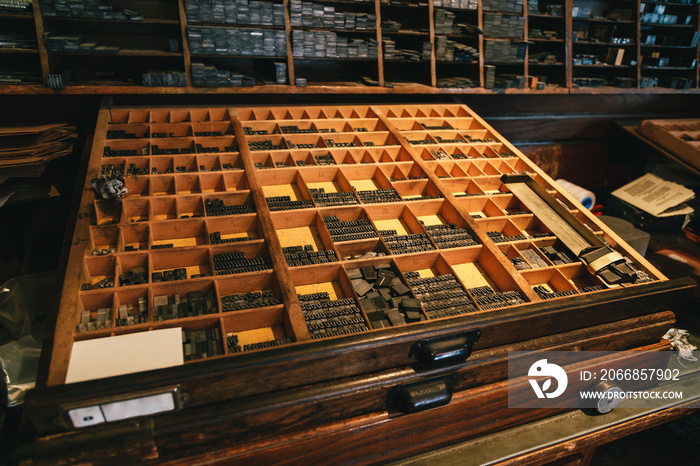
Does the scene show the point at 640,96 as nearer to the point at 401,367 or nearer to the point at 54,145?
the point at 401,367

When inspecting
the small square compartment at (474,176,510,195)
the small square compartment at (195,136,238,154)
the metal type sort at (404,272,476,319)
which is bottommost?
the metal type sort at (404,272,476,319)

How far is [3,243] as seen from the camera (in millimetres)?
3090

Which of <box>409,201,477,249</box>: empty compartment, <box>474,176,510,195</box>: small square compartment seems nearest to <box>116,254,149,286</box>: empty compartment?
<box>409,201,477,249</box>: empty compartment

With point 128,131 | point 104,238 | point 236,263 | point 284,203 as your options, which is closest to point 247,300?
point 236,263

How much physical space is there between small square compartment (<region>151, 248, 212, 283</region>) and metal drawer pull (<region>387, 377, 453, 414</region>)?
1026mm

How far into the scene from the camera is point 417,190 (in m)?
2.73

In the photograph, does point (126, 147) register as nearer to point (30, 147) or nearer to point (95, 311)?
point (30, 147)

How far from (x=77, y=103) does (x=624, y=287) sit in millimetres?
3901

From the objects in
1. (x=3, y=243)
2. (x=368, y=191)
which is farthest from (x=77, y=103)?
(x=368, y=191)

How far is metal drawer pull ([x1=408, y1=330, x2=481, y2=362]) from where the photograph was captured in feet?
5.21

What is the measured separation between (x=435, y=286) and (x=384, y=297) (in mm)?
293

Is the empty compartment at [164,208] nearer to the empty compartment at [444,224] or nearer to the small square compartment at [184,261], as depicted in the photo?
the small square compartment at [184,261]

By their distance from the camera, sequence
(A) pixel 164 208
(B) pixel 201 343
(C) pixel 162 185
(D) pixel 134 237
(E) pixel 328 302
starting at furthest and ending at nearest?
(C) pixel 162 185 → (A) pixel 164 208 → (D) pixel 134 237 → (E) pixel 328 302 → (B) pixel 201 343

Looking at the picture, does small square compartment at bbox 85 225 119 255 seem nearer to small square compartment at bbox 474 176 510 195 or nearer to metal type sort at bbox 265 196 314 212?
metal type sort at bbox 265 196 314 212
